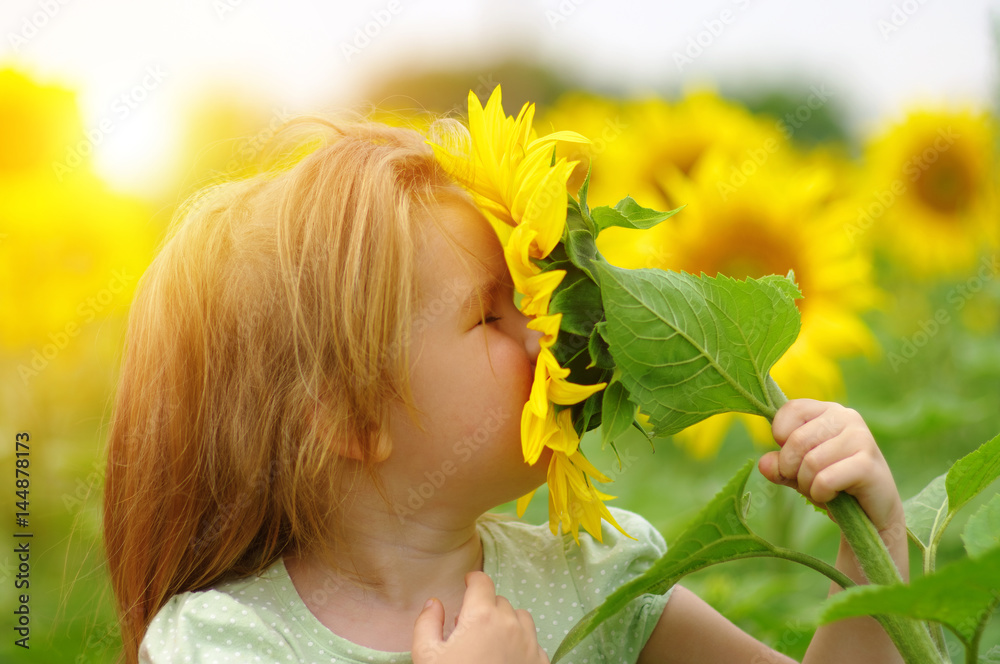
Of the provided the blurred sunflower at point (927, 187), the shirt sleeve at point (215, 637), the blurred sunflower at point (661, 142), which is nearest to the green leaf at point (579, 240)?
the shirt sleeve at point (215, 637)

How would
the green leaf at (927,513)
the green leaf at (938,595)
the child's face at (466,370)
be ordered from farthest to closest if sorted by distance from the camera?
the child's face at (466,370), the green leaf at (927,513), the green leaf at (938,595)

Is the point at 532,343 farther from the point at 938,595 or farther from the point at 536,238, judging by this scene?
the point at 938,595

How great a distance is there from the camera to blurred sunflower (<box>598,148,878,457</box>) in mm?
1382

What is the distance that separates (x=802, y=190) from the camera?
1.39 metres

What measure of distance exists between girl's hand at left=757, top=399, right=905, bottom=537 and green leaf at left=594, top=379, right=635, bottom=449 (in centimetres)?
11

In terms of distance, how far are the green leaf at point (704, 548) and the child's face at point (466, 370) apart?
0.69 feet

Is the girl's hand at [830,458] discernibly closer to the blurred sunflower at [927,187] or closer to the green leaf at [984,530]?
the green leaf at [984,530]

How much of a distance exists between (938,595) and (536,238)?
0.38 meters

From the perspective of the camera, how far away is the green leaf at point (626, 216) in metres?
0.76

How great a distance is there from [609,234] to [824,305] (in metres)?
0.36

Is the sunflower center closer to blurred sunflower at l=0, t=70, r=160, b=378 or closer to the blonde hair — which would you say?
the blonde hair

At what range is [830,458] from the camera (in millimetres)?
695

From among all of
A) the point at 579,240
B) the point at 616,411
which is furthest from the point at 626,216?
the point at 616,411

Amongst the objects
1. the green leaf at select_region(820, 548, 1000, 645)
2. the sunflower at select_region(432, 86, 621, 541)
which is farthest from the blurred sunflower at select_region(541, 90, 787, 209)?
the green leaf at select_region(820, 548, 1000, 645)
